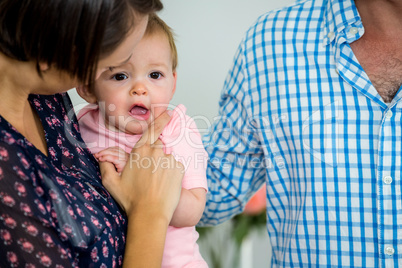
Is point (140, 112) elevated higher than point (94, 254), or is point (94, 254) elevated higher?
point (140, 112)

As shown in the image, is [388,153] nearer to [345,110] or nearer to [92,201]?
[345,110]

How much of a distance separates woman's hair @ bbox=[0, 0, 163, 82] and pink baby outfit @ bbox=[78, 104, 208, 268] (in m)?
0.43

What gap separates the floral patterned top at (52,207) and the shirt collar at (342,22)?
0.81 metres

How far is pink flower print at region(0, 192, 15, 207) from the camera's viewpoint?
0.82 m

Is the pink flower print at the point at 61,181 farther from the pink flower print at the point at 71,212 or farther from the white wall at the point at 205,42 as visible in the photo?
the white wall at the point at 205,42

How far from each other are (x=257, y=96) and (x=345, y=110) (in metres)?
0.28

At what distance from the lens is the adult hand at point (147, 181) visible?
115cm

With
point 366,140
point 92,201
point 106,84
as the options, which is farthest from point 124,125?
point 366,140

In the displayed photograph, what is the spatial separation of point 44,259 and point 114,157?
0.43m

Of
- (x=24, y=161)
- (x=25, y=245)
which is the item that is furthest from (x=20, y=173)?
(x=25, y=245)

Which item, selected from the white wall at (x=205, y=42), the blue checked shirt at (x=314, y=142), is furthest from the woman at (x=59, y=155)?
the white wall at (x=205, y=42)

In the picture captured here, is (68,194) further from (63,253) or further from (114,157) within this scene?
(114,157)

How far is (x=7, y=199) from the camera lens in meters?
0.83

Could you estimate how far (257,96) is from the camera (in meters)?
1.52
